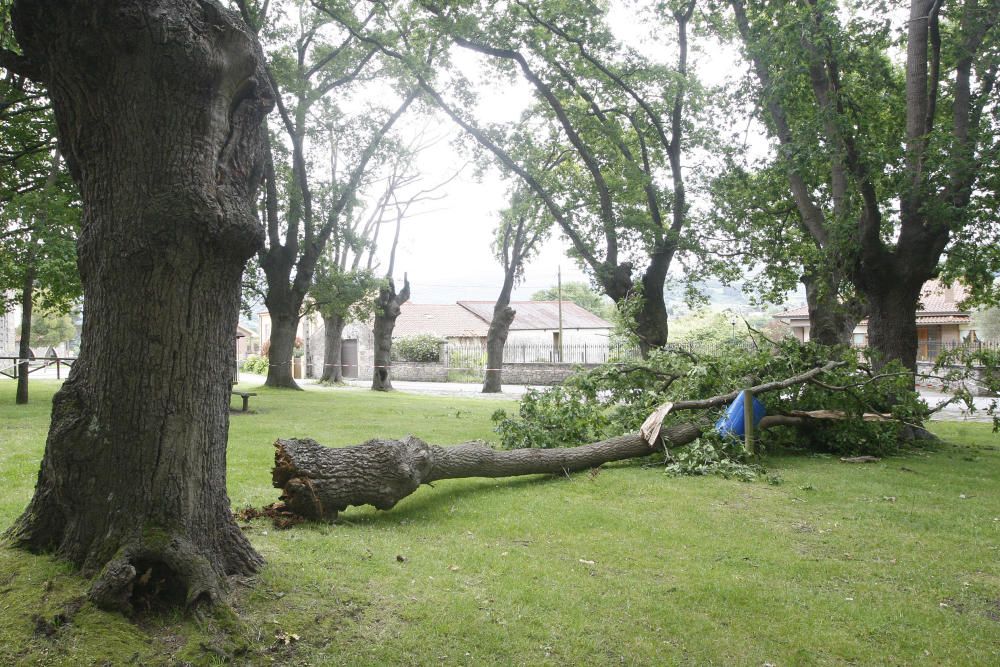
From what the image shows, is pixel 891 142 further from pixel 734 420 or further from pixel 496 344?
pixel 496 344

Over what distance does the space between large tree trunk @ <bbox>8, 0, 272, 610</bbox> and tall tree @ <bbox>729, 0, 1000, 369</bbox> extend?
374 inches

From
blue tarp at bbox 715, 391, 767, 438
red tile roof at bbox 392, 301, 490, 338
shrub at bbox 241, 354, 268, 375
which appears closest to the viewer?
blue tarp at bbox 715, 391, 767, 438

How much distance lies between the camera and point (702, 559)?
5.04m

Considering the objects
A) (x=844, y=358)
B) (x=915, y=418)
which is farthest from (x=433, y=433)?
(x=915, y=418)

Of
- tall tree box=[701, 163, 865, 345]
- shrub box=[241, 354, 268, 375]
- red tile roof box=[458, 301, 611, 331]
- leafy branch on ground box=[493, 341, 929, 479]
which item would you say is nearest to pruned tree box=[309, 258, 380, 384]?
tall tree box=[701, 163, 865, 345]

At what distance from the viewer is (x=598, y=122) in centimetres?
1642

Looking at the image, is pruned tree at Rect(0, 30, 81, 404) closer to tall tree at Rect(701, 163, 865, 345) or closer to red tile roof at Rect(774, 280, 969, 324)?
tall tree at Rect(701, 163, 865, 345)

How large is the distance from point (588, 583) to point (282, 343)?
65.1 feet

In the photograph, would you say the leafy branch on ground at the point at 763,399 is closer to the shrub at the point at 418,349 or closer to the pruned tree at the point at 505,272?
the pruned tree at the point at 505,272

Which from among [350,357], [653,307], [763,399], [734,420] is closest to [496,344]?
[653,307]

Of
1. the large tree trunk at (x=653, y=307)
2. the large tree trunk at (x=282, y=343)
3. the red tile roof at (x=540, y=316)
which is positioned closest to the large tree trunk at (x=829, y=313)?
the large tree trunk at (x=653, y=307)

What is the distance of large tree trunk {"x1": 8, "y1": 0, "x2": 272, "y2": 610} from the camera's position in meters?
3.48

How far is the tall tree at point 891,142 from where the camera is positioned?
33.6ft

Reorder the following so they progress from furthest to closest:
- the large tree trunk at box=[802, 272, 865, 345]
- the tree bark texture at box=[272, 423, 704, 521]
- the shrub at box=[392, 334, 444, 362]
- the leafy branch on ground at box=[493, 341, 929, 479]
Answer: the shrub at box=[392, 334, 444, 362], the large tree trunk at box=[802, 272, 865, 345], the leafy branch on ground at box=[493, 341, 929, 479], the tree bark texture at box=[272, 423, 704, 521]
